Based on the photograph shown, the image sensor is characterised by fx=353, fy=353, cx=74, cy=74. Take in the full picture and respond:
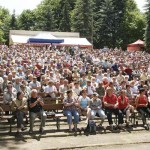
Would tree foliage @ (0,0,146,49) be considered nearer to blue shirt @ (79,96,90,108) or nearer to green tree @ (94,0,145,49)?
green tree @ (94,0,145,49)

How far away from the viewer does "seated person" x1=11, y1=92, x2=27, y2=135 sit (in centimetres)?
1122

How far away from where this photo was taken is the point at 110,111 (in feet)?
41.4

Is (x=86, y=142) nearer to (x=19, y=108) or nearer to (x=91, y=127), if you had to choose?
(x=91, y=127)

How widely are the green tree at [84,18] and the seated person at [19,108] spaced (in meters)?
50.8

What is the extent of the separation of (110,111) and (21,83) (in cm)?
366

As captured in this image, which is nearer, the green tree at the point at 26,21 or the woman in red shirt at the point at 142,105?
the woman in red shirt at the point at 142,105

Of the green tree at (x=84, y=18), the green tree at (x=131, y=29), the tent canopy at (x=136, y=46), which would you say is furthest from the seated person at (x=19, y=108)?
the green tree at (x=131, y=29)

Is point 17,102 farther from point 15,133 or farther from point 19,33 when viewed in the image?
point 19,33

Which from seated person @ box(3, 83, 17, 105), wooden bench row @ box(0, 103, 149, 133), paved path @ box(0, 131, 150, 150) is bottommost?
paved path @ box(0, 131, 150, 150)

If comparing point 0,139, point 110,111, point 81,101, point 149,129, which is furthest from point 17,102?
point 149,129

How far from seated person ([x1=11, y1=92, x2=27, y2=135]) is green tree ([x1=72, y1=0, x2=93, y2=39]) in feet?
167

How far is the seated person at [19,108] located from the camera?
1122cm

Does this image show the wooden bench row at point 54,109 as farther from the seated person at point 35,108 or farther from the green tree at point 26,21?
the green tree at point 26,21

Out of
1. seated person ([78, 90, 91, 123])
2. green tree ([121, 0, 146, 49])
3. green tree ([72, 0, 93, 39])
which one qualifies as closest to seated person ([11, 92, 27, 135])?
seated person ([78, 90, 91, 123])
